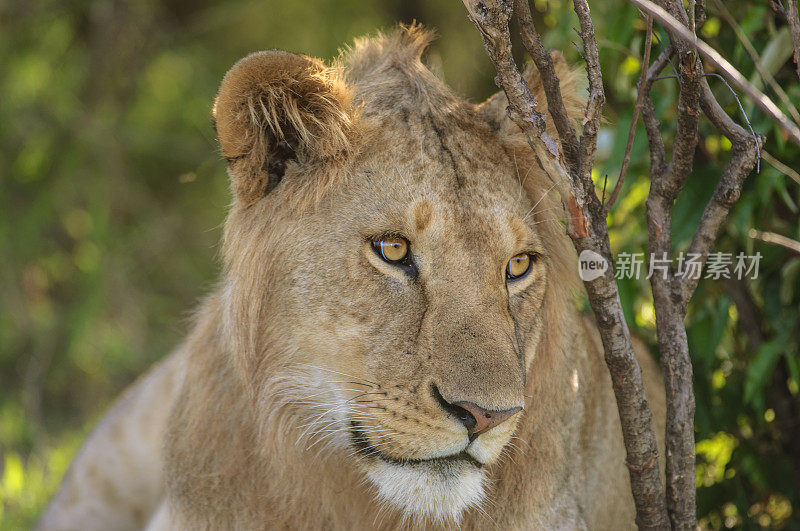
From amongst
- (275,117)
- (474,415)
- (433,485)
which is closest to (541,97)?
(275,117)

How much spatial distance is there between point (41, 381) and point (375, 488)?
4.66 m

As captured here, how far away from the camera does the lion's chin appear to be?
2.08 m

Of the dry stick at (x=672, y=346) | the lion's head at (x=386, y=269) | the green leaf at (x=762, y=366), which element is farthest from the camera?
the green leaf at (x=762, y=366)

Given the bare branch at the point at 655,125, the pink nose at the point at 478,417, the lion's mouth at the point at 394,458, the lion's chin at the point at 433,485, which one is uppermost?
the bare branch at the point at 655,125

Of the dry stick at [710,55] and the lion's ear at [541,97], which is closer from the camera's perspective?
the dry stick at [710,55]

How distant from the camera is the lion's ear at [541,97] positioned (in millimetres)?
2471

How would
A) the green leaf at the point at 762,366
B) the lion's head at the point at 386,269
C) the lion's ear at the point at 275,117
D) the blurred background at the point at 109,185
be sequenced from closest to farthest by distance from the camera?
1. the lion's head at the point at 386,269
2. the lion's ear at the point at 275,117
3. the green leaf at the point at 762,366
4. the blurred background at the point at 109,185

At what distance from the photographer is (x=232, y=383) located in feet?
8.47

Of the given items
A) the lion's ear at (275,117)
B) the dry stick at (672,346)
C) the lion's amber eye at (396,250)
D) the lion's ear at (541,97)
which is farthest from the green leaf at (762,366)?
the lion's ear at (275,117)

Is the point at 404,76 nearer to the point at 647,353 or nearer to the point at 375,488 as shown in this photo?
the point at 375,488

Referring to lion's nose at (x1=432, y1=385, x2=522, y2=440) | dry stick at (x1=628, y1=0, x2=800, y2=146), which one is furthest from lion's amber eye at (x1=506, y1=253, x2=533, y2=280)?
dry stick at (x1=628, y1=0, x2=800, y2=146)

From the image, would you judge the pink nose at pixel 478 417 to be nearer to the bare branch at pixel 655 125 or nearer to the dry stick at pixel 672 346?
the dry stick at pixel 672 346

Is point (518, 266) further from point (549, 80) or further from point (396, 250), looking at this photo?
point (549, 80)

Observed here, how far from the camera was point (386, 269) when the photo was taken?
2.22 m
